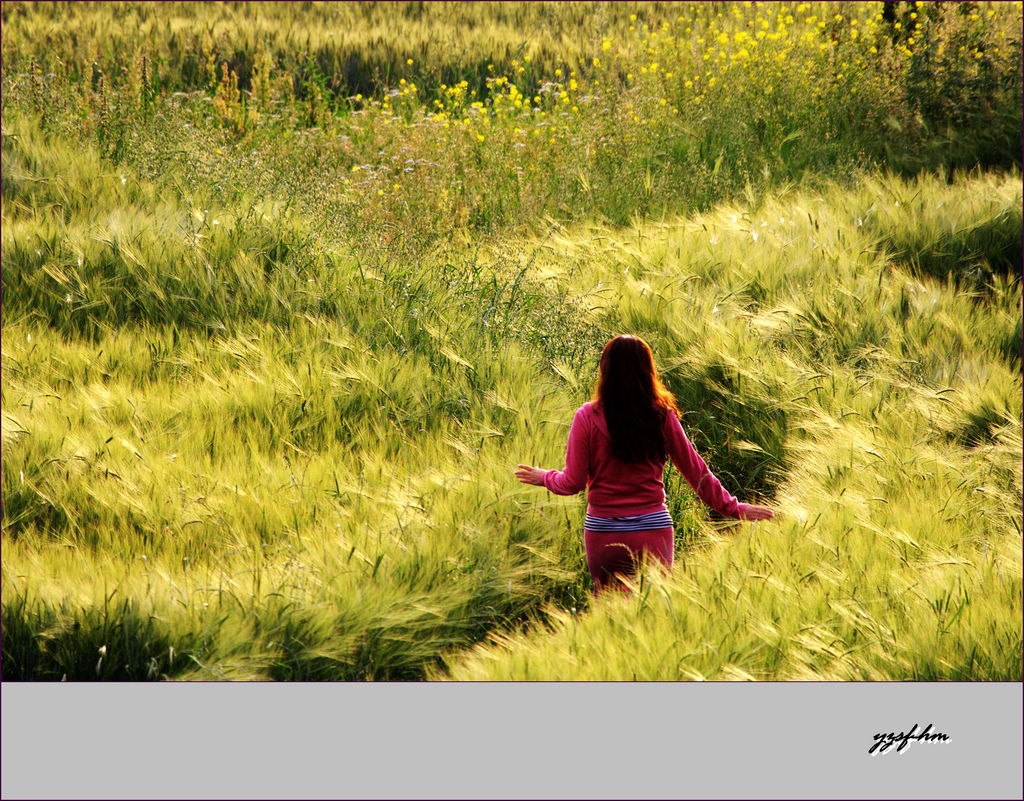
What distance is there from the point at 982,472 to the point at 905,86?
4.82 metres

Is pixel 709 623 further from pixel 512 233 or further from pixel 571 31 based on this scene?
pixel 571 31

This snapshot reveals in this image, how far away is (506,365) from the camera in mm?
3531

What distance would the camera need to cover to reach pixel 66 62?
7316 millimetres

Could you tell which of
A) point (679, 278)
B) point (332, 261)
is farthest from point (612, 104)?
point (332, 261)

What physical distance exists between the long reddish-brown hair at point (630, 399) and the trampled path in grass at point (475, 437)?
1.24 feet

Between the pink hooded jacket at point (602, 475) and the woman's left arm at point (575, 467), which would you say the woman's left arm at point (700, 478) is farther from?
the woman's left arm at point (575, 467)

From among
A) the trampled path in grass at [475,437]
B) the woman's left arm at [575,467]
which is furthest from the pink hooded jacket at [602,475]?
the trampled path in grass at [475,437]

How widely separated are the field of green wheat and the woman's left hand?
0.32 feet

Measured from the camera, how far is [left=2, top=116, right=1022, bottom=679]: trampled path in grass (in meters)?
2.19

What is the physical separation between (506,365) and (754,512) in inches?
48.3

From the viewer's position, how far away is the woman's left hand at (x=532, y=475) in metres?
2.71

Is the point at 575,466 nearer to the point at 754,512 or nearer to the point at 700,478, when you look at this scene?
the point at 700,478

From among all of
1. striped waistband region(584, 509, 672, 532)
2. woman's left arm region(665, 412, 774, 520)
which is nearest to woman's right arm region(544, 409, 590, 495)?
striped waistband region(584, 509, 672, 532)

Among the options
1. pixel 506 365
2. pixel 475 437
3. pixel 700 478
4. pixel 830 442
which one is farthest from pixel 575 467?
pixel 830 442
